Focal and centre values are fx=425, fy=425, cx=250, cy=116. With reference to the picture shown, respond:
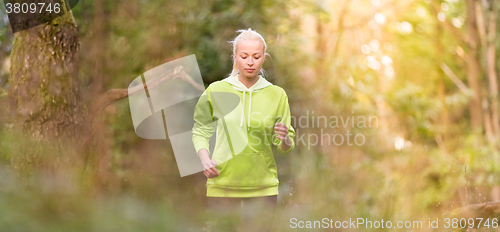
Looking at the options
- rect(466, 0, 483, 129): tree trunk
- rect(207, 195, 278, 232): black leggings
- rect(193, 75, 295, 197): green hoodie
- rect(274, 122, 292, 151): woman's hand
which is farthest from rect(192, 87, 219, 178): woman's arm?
rect(466, 0, 483, 129): tree trunk

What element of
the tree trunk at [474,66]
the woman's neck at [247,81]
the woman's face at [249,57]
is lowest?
the tree trunk at [474,66]

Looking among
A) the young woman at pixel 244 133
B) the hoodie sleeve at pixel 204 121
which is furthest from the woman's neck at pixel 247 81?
the hoodie sleeve at pixel 204 121

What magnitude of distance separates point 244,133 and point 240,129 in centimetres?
2

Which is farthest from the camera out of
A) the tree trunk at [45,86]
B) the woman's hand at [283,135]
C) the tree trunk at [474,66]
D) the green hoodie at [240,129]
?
the tree trunk at [474,66]

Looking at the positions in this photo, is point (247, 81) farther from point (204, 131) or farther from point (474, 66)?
point (474, 66)

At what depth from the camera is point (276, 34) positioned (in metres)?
3.46

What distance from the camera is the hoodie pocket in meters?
1.46

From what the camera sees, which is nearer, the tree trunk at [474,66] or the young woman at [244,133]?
the young woman at [244,133]

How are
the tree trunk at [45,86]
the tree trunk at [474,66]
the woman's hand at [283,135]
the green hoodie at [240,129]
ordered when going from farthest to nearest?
the tree trunk at [474,66] < the tree trunk at [45,86] < the green hoodie at [240,129] < the woman's hand at [283,135]

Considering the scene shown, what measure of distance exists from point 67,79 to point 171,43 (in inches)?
42.7

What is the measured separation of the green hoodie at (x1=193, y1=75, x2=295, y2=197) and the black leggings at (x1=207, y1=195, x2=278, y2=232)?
27 millimetres

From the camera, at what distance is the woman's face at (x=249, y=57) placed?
4.69ft

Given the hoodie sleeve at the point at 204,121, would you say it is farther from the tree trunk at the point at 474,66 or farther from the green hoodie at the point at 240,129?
the tree trunk at the point at 474,66

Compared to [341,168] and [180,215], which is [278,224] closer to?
[180,215]
